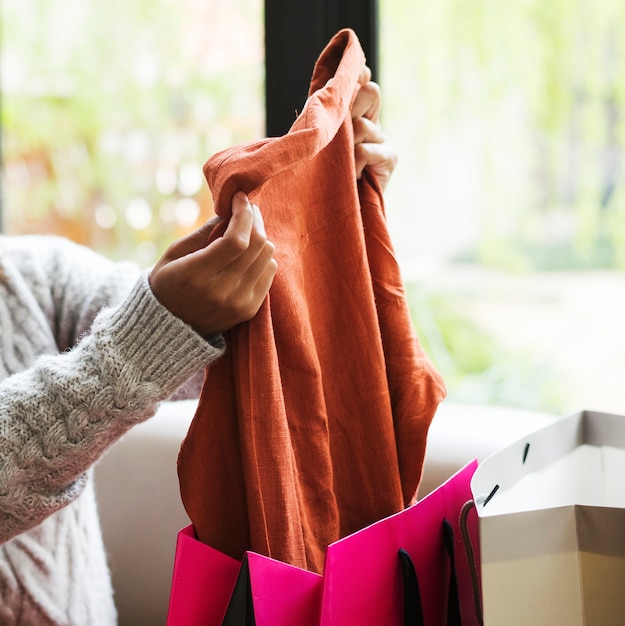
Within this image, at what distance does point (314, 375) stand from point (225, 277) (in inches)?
4.8

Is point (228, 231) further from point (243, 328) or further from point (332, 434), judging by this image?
point (332, 434)

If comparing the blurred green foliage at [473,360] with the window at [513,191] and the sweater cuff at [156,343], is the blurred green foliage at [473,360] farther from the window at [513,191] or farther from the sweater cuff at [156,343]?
the sweater cuff at [156,343]

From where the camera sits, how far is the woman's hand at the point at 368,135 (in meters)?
0.73

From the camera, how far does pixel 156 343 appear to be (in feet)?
2.00

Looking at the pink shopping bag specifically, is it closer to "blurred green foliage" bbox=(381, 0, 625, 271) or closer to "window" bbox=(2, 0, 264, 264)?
"blurred green foliage" bbox=(381, 0, 625, 271)

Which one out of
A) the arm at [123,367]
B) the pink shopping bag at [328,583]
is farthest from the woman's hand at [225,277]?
the pink shopping bag at [328,583]

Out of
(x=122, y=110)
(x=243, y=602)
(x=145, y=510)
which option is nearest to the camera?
(x=243, y=602)

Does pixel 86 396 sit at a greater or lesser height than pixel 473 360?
greater

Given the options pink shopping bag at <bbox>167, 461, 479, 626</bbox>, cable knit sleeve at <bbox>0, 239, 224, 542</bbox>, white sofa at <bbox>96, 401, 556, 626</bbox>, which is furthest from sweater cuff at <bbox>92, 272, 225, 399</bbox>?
white sofa at <bbox>96, 401, 556, 626</bbox>

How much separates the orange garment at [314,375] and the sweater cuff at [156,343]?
2cm

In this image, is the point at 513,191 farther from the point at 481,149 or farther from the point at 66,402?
the point at 66,402

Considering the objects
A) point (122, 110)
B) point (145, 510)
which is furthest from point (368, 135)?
point (122, 110)

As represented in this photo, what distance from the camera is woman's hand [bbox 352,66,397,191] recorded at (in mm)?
734

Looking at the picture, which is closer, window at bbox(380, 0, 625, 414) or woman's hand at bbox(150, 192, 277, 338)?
woman's hand at bbox(150, 192, 277, 338)
